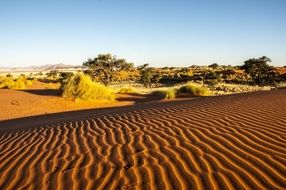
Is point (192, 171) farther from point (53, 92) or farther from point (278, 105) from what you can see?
point (53, 92)

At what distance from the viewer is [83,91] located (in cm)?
2166

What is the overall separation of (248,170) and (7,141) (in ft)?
17.2

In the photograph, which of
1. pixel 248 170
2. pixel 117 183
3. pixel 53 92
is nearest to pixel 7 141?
pixel 117 183

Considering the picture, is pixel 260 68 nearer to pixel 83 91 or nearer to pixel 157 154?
pixel 83 91

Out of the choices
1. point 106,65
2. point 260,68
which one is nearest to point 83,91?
point 106,65

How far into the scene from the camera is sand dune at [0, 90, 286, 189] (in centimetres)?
423

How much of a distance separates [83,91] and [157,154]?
1695 centimetres

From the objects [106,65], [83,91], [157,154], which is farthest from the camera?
[106,65]

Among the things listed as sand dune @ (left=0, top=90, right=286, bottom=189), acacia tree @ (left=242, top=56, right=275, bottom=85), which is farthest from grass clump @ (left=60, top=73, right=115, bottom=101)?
acacia tree @ (left=242, top=56, right=275, bottom=85)

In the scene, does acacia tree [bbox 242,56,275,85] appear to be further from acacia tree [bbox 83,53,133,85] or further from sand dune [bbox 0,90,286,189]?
sand dune [bbox 0,90,286,189]

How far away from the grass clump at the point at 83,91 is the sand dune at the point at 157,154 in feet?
44.3

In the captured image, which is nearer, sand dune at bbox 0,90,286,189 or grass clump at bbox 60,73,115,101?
sand dune at bbox 0,90,286,189

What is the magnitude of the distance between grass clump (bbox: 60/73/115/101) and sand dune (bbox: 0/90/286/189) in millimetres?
13498

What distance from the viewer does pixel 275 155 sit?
4.86 meters
